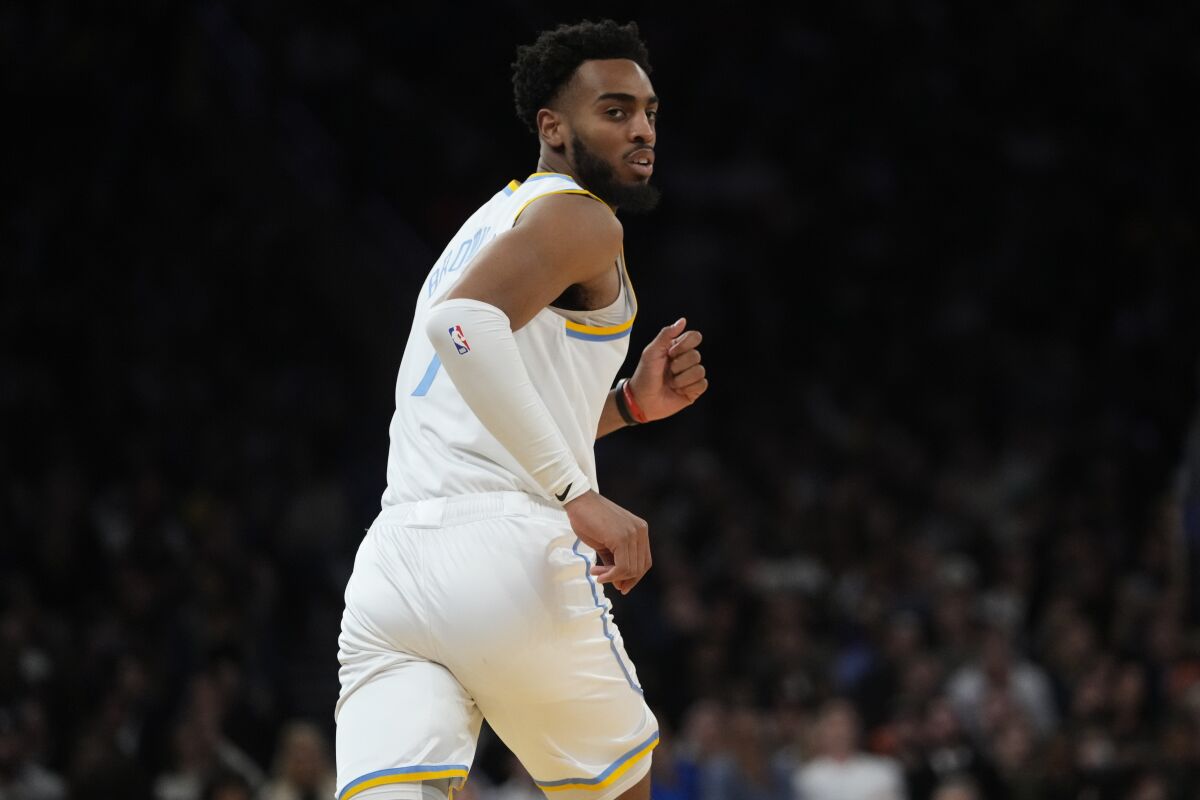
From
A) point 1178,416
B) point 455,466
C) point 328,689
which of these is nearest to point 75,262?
point 328,689

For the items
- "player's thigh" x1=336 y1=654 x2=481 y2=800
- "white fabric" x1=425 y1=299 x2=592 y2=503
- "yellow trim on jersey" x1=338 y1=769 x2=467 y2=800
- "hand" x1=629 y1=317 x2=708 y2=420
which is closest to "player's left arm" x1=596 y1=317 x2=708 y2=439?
"hand" x1=629 y1=317 x2=708 y2=420

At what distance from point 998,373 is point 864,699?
474cm

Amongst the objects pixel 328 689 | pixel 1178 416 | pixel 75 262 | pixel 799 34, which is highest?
pixel 799 34

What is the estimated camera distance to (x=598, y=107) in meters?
3.57

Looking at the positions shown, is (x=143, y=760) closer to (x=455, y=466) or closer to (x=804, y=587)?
(x=804, y=587)

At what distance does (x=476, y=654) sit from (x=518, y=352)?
2.02 feet

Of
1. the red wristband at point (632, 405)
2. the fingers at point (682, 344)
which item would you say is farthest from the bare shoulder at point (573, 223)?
the red wristband at point (632, 405)

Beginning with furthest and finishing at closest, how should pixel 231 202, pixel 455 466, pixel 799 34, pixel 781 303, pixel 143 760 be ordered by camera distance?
1. pixel 799 34
2. pixel 781 303
3. pixel 231 202
4. pixel 143 760
5. pixel 455 466

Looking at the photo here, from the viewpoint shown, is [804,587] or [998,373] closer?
[804,587]

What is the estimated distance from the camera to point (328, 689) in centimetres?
1023

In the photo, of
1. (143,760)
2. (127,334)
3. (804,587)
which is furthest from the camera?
(127,334)

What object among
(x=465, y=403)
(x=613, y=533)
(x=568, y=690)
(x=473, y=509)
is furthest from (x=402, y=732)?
(x=465, y=403)

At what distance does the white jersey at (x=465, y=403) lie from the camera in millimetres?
3350

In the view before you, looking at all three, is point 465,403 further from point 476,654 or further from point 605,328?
point 476,654
